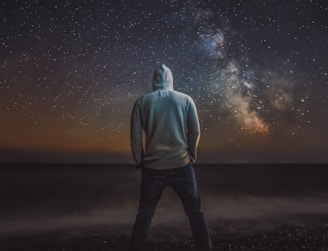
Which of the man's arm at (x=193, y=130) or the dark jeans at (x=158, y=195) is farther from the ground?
the man's arm at (x=193, y=130)

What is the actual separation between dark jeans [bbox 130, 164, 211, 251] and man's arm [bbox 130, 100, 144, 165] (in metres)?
0.18

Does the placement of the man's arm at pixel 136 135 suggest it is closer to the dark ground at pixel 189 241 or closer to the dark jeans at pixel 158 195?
the dark jeans at pixel 158 195

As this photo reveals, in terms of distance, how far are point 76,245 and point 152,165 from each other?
2.72 metres

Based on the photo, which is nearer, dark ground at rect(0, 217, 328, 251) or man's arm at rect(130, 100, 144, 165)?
man's arm at rect(130, 100, 144, 165)

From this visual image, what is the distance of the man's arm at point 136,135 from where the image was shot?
11.7ft

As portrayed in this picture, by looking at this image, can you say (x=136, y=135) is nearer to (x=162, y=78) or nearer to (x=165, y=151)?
(x=165, y=151)

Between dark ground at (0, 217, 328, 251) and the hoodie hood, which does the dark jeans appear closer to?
the hoodie hood

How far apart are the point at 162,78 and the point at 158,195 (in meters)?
1.13

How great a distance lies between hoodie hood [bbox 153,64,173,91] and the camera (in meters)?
3.68

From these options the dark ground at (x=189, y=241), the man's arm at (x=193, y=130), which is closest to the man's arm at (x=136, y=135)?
the man's arm at (x=193, y=130)

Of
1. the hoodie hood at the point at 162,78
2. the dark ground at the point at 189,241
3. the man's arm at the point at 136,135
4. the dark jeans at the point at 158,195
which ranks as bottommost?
the dark ground at the point at 189,241

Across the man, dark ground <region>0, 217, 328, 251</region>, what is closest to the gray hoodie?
the man

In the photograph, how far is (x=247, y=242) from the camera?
5613 millimetres

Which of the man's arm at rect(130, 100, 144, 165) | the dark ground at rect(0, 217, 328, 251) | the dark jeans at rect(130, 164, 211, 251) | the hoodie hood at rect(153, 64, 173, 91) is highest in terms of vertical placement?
the hoodie hood at rect(153, 64, 173, 91)
